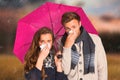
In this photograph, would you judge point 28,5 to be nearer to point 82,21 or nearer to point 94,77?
point 82,21

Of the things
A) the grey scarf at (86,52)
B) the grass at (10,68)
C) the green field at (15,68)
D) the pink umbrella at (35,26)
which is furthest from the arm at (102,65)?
the grass at (10,68)

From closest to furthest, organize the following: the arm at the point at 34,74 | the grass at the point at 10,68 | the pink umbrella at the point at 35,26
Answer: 1. the arm at the point at 34,74
2. the pink umbrella at the point at 35,26
3. the grass at the point at 10,68

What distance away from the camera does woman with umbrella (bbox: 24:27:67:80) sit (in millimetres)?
2859

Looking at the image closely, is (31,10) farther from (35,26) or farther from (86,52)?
(86,52)

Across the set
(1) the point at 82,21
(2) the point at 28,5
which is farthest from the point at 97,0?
(1) the point at 82,21

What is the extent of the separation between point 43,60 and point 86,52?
1.09ft

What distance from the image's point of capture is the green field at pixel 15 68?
162 inches

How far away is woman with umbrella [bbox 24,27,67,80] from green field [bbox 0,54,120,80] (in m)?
1.20

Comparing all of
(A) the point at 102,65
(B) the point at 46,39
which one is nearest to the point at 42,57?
(B) the point at 46,39

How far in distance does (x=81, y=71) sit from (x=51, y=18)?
468 mm

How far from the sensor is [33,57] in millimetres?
2918

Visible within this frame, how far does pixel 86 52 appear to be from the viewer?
2.95m

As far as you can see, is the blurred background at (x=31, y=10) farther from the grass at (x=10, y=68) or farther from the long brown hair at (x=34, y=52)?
the long brown hair at (x=34, y=52)

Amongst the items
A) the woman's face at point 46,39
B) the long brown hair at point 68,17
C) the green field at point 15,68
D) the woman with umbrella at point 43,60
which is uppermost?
the long brown hair at point 68,17
